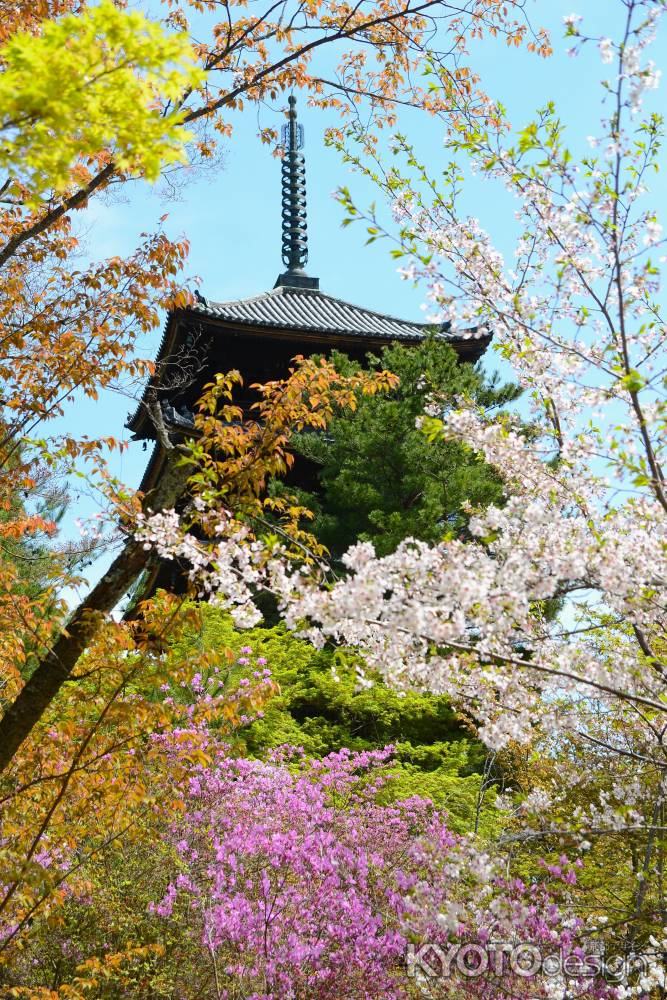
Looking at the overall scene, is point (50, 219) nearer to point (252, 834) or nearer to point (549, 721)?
point (549, 721)

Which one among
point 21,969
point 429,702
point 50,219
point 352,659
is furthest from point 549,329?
point 429,702

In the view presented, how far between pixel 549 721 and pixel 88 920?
2.91 m

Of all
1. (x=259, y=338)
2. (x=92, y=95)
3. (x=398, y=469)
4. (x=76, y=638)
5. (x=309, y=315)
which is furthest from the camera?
(x=309, y=315)

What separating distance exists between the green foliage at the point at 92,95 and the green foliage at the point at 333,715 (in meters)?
6.98

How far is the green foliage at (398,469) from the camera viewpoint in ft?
36.3

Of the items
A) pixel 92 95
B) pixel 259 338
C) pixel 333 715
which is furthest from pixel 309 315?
pixel 92 95

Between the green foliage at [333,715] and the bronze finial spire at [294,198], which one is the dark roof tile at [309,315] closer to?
the bronze finial spire at [294,198]

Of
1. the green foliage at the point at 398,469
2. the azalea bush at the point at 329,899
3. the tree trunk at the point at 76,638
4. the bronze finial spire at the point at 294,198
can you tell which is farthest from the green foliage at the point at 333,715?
the bronze finial spire at the point at 294,198

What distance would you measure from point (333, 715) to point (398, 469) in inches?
136

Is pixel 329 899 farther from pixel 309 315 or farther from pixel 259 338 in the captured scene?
pixel 309 315

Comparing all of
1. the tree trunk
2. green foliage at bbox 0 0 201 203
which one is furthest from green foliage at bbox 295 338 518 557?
green foliage at bbox 0 0 201 203

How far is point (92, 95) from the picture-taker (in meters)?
2.07

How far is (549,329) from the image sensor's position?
139 inches

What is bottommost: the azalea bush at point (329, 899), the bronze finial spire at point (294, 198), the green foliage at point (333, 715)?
the azalea bush at point (329, 899)
